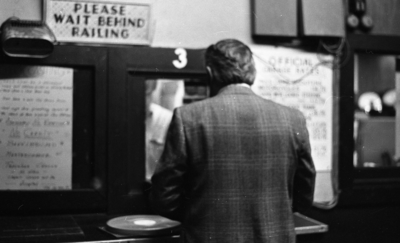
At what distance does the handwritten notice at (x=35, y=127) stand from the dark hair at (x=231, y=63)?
3.21 ft

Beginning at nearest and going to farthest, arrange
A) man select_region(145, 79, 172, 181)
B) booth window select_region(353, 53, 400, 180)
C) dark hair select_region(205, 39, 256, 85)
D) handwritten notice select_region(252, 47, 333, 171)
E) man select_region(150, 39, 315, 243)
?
man select_region(150, 39, 315, 243) < dark hair select_region(205, 39, 256, 85) < man select_region(145, 79, 172, 181) < handwritten notice select_region(252, 47, 333, 171) < booth window select_region(353, 53, 400, 180)

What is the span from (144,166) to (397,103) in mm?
1853

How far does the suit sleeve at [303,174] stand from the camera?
2.16 m

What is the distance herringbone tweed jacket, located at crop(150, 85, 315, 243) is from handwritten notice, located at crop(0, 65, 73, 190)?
0.89 m

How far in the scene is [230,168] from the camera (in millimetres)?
2020

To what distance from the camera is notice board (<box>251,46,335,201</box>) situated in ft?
10.3

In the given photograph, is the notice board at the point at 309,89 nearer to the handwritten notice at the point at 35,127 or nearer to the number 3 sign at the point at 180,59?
the number 3 sign at the point at 180,59

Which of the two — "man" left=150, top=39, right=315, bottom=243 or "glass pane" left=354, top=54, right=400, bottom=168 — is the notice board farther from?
"man" left=150, top=39, right=315, bottom=243

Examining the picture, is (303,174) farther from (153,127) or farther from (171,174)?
(153,127)

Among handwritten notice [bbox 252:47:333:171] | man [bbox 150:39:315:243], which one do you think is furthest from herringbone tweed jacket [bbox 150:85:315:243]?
handwritten notice [bbox 252:47:333:171]

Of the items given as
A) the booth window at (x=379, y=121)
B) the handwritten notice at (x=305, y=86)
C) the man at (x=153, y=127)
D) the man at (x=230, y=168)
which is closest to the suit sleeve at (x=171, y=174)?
the man at (x=230, y=168)

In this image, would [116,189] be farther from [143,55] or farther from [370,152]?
[370,152]

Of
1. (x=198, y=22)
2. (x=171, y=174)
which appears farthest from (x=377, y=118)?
(x=171, y=174)

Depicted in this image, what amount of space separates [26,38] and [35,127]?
19.1 inches
